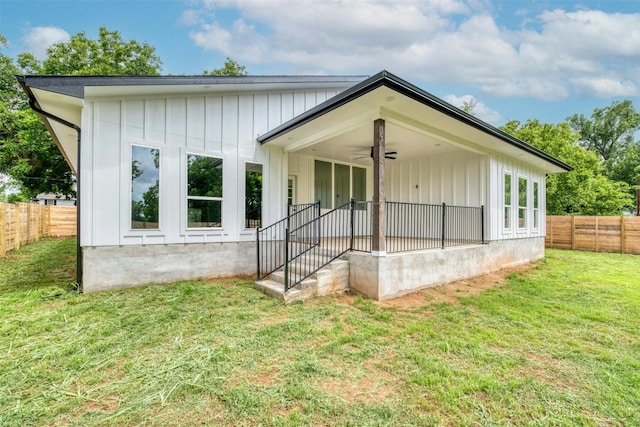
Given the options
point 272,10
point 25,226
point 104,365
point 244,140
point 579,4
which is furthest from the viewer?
point 25,226

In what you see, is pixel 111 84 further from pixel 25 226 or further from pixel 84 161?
pixel 25 226

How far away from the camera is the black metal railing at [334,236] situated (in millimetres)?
5883

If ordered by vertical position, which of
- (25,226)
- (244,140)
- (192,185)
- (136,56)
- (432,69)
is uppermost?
(136,56)

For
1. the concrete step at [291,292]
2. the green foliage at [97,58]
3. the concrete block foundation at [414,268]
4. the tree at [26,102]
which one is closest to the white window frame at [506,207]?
the concrete block foundation at [414,268]

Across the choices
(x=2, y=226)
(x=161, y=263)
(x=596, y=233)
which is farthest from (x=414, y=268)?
(x=2, y=226)

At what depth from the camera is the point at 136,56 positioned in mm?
19875

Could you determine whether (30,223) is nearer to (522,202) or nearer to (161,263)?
(161,263)

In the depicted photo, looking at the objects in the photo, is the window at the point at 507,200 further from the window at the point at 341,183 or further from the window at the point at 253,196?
the window at the point at 253,196

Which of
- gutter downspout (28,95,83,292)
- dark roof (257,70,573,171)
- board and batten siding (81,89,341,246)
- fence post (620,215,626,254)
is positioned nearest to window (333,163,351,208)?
board and batten siding (81,89,341,246)

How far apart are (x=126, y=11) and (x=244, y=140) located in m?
6.81

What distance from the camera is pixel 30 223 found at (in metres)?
11.7

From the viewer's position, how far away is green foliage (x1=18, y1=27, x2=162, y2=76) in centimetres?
1738

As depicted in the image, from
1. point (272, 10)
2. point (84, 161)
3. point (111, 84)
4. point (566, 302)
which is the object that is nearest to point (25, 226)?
point (84, 161)

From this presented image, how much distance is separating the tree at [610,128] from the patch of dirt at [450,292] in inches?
1211
